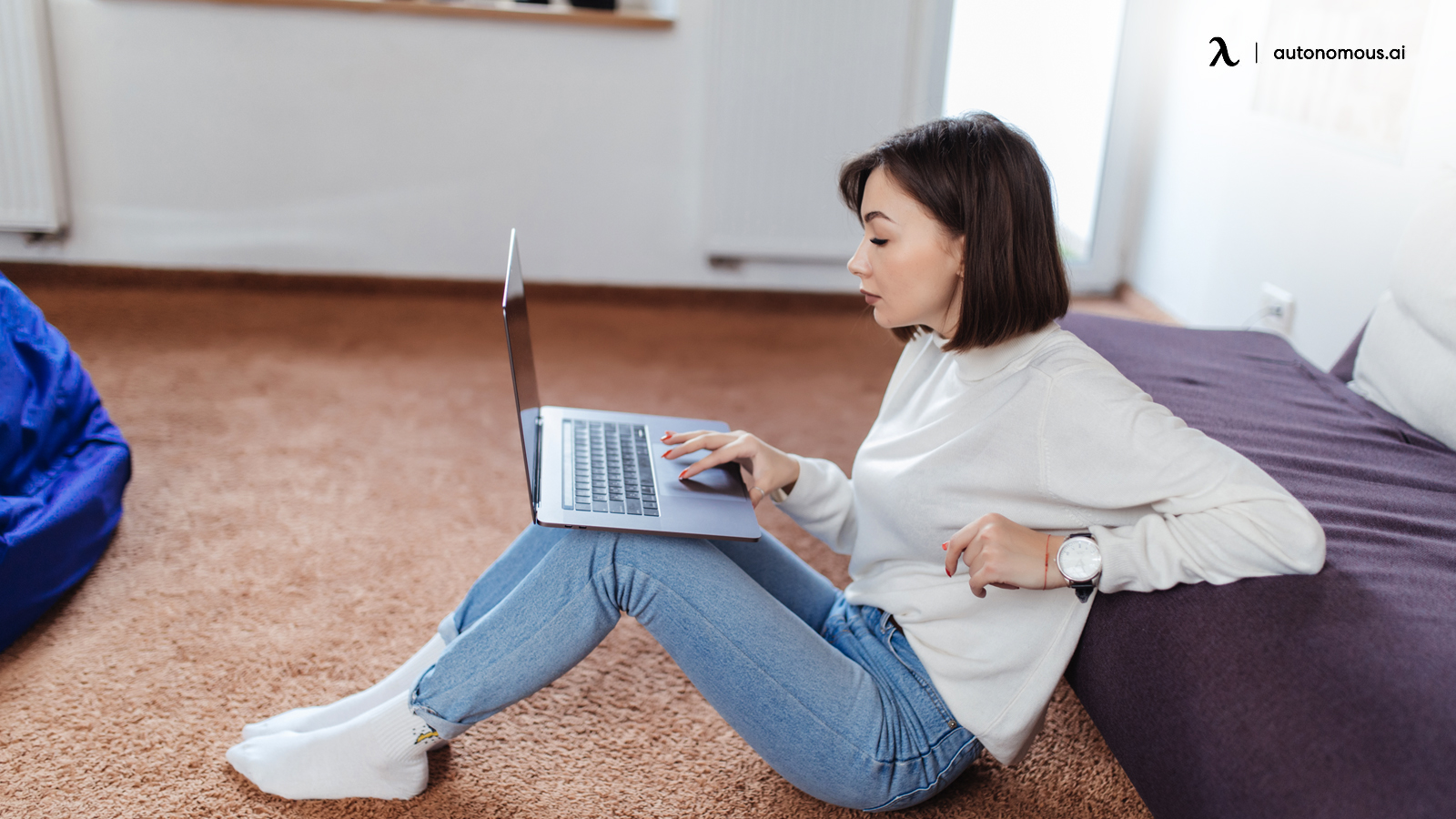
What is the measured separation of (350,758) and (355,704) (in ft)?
0.31

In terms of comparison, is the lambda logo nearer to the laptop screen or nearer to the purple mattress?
the purple mattress

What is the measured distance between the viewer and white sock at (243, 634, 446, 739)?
1.22 meters

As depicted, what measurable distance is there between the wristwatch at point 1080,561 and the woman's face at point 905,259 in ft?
0.82

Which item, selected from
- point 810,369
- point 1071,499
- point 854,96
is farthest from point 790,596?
point 854,96

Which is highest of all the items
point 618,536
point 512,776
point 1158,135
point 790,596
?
point 1158,135

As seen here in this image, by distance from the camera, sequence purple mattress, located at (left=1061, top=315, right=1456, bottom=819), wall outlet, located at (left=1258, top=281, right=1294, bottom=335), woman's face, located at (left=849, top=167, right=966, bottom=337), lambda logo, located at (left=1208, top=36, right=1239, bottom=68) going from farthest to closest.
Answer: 1. lambda logo, located at (left=1208, top=36, right=1239, bottom=68)
2. wall outlet, located at (left=1258, top=281, right=1294, bottom=335)
3. woman's face, located at (left=849, top=167, right=966, bottom=337)
4. purple mattress, located at (left=1061, top=315, right=1456, bottom=819)

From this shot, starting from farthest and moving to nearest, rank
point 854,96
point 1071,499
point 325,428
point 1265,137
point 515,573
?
point 854,96
point 1265,137
point 325,428
point 515,573
point 1071,499

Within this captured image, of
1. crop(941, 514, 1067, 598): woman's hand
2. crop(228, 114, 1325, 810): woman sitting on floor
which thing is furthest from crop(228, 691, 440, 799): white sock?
crop(941, 514, 1067, 598): woman's hand

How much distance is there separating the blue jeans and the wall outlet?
1746 mm

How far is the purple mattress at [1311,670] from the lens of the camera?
0.82 meters

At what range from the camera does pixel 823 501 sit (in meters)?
1.24

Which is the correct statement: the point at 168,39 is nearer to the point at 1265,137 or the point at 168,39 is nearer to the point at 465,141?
the point at 465,141

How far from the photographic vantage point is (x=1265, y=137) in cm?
254

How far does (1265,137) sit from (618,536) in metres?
2.16
